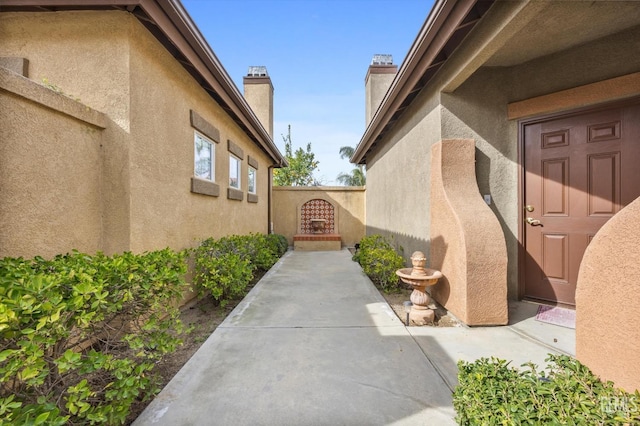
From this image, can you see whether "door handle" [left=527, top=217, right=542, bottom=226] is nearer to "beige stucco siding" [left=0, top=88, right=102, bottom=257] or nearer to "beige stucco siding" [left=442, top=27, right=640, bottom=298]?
"beige stucco siding" [left=442, top=27, right=640, bottom=298]

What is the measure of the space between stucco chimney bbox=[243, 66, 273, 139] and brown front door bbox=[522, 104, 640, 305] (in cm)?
968

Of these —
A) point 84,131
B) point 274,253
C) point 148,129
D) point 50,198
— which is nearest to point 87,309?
point 50,198

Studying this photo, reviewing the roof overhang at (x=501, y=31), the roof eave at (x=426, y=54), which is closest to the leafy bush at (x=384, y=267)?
the roof eave at (x=426, y=54)

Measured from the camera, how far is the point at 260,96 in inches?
452

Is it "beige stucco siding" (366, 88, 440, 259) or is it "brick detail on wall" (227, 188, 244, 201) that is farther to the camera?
"brick detail on wall" (227, 188, 244, 201)

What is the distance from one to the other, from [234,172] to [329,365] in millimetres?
5785

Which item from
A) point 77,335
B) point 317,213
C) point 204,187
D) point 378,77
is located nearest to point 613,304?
point 77,335

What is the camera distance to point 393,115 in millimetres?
6039

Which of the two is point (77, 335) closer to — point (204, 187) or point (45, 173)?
point (45, 173)

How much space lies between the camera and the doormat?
11.5 ft

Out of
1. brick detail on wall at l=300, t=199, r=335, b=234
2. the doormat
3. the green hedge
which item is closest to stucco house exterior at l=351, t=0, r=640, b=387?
the doormat

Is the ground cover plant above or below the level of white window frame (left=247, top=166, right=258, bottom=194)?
below

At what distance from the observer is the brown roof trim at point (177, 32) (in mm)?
3002

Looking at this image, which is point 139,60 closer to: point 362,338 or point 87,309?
point 87,309
